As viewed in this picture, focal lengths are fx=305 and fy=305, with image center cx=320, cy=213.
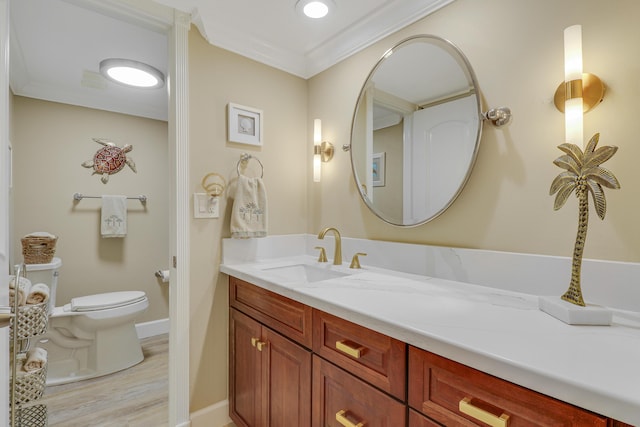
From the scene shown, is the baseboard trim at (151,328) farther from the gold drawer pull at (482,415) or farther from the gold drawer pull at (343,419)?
the gold drawer pull at (482,415)

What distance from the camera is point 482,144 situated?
1.22m

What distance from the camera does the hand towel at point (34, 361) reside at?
110cm

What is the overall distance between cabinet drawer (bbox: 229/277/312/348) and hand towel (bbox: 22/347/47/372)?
30.2 inches

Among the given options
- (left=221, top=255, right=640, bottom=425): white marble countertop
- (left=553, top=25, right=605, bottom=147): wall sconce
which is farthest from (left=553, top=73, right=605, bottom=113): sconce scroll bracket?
(left=221, top=255, right=640, bottom=425): white marble countertop

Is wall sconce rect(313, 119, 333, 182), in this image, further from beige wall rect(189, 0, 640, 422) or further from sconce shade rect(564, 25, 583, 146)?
sconce shade rect(564, 25, 583, 146)

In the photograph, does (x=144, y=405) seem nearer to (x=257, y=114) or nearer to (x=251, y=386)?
(x=251, y=386)

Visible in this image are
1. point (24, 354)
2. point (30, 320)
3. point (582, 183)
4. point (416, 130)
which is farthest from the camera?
point (416, 130)

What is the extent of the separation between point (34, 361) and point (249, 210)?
1.04m

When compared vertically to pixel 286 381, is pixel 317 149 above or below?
above

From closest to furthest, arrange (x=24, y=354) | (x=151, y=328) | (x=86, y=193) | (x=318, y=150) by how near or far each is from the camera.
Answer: (x=24, y=354)
(x=318, y=150)
(x=86, y=193)
(x=151, y=328)

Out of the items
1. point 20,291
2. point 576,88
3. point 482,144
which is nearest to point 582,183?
point 576,88

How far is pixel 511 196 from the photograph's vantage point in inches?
44.8

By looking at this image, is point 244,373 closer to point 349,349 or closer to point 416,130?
point 349,349

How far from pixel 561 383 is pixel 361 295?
59cm
